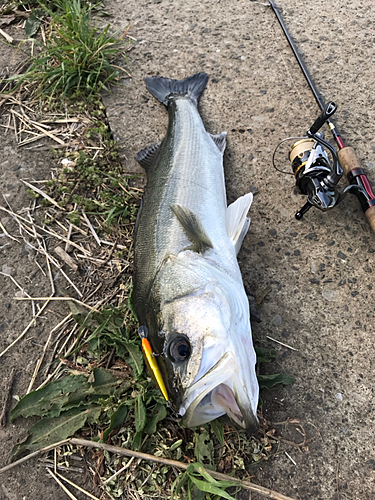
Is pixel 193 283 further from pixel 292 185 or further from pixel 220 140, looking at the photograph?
pixel 220 140

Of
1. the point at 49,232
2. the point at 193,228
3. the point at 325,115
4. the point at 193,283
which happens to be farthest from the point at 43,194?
the point at 325,115

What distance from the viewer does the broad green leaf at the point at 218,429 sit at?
229cm

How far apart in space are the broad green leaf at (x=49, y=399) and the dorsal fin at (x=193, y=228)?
119 cm

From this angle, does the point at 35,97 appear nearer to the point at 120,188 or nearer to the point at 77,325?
the point at 120,188

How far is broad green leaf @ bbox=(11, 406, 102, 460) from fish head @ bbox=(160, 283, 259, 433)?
28.5 inches

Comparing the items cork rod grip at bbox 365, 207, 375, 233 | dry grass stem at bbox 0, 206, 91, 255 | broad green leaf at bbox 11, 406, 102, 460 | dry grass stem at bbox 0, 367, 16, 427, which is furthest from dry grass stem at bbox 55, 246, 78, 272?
cork rod grip at bbox 365, 207, 375, 233

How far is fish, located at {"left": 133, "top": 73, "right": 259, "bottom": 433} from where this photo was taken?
1.98 metres

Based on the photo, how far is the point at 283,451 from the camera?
2.35 meters

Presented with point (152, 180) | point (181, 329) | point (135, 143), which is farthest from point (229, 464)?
point (135, 143)

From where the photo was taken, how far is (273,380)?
249 cm

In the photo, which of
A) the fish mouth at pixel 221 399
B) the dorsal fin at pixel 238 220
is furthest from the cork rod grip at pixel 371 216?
the fish mouth at pixel 221 399

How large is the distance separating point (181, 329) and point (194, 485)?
3.01ft

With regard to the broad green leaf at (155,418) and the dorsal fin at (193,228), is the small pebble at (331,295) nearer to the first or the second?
the dorsal fin at (193,228)

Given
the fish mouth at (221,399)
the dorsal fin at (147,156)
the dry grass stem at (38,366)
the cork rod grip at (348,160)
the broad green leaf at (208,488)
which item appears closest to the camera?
the fish mouth at (221,399)
